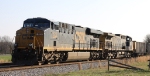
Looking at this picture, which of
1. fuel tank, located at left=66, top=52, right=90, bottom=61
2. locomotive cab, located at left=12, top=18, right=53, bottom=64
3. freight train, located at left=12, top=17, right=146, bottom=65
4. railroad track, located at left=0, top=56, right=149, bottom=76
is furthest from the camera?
fuel tank, located at left=66, top=52, right=90, bottom=61

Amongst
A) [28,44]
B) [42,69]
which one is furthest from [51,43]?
[42,69]

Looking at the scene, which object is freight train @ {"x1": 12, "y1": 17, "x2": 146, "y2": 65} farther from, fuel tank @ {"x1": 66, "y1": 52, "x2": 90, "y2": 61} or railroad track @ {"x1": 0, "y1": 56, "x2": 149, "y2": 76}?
railroad track @ {"x1": 0, "y1": 56, "x2": 149, "y2": 76}

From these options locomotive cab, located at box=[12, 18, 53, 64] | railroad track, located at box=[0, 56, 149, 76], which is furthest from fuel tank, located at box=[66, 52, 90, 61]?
locomotive cab, located at box=[12, 18, 53, 64]

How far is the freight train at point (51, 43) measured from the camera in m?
18.5

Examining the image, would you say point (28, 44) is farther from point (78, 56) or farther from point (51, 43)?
point (78, 56)

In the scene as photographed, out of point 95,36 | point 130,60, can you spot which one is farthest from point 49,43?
point 130,60

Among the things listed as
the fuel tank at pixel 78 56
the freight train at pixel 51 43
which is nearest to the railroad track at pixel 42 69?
the freight train at pixel 51 43

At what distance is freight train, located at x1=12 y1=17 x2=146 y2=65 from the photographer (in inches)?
730

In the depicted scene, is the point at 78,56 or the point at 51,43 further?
the point at 78,56

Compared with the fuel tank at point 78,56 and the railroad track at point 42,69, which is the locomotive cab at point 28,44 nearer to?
the railroad track at point 42,69

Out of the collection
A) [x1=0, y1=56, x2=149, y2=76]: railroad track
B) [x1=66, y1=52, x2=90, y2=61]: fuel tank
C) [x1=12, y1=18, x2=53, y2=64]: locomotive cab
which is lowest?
[x1=0, y1=56, x2=149, y2=76]: railroad track

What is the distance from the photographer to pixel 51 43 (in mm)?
19891

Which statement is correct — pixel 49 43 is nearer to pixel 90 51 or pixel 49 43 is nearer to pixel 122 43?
pixel 90 51

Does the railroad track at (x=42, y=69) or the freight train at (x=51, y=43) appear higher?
the freight train at (x=51, y=43)
